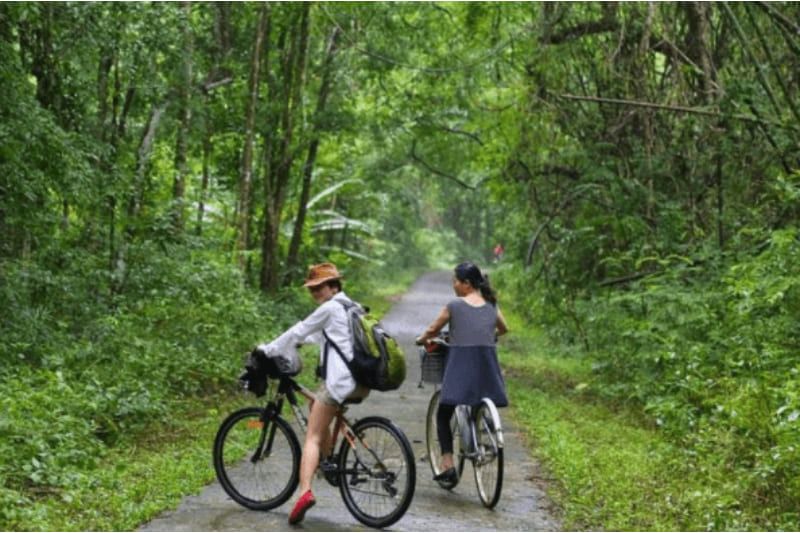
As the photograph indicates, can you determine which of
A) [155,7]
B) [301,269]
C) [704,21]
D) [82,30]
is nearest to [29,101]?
[82,30]

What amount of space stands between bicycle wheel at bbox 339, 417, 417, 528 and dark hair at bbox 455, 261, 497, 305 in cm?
173

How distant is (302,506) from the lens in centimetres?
717

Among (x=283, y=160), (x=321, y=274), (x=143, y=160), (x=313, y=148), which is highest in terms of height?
(x=313, y=148)

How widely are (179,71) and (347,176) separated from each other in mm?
12712

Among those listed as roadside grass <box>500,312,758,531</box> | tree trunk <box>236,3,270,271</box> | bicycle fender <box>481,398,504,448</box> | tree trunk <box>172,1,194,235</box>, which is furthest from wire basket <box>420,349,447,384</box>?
tree trunk <box>236,3,270,271</box>

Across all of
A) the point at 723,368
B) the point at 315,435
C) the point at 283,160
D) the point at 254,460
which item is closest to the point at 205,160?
the point at 283,160

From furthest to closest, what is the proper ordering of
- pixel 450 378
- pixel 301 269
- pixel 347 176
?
pixel 347 176 < pixel 301 269 < pixel 450 378

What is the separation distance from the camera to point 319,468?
766 centimetres

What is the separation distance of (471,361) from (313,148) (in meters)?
15.6

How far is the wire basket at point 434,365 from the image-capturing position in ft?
29.8

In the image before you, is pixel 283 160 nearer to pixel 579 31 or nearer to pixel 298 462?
pixel 579 31

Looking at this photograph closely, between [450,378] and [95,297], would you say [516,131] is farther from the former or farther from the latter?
[450,378]

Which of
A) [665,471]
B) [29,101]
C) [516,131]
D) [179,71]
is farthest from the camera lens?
[516,131]

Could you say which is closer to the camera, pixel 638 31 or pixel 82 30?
pixel 82 30
